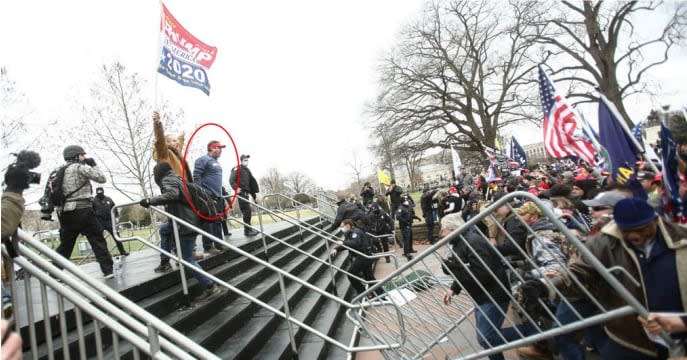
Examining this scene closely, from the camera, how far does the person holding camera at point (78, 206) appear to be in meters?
4.44

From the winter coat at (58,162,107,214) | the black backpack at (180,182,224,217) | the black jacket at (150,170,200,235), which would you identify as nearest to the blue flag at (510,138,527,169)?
the black backpack at (180,182,224,217)

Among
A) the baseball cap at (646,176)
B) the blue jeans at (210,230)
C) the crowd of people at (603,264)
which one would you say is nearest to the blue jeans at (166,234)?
the blue jeans at (210,230)

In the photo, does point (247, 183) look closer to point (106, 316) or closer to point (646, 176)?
point (106, 316)

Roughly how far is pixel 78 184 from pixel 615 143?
608 centimetres

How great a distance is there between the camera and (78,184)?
14.6ft

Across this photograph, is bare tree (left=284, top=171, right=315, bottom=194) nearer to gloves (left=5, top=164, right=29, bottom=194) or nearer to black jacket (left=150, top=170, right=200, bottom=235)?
black jacket (left=150, top=170, right=200, bottom=235)

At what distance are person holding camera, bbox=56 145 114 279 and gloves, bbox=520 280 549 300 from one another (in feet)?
15.6

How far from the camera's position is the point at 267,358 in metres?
3.89

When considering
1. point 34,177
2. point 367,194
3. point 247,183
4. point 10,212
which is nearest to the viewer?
point 10,212

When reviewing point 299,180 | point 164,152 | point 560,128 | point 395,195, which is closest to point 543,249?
point 560,128

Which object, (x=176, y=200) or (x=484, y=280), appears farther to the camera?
(x=176, y=200)

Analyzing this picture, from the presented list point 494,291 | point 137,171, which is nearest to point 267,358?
point 494,291

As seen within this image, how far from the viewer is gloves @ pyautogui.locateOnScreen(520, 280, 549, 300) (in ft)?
8.40

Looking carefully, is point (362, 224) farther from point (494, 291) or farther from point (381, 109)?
point (381, 109)
